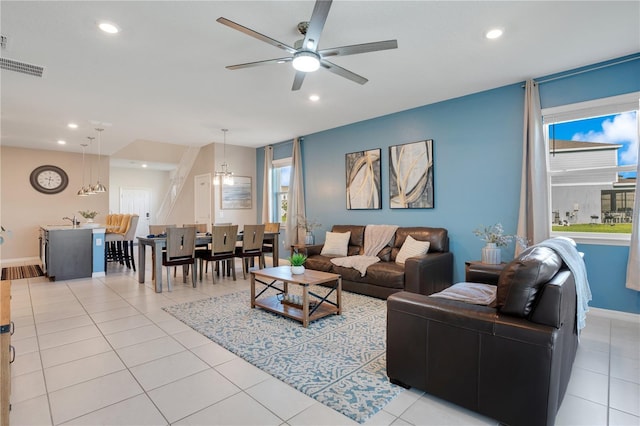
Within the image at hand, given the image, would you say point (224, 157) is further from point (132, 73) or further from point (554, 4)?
point (554, 4)

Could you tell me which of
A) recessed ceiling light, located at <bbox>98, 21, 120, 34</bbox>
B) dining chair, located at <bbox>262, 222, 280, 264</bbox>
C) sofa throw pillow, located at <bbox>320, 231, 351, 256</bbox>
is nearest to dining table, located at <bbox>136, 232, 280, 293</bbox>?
dining chair, located at <bbox>262, 222, 280, 264</bbox>

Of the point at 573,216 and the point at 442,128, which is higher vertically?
the point at 442,128

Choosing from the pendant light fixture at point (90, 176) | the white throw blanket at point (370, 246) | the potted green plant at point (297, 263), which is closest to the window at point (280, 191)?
the white throw blanket at point (370, 246)

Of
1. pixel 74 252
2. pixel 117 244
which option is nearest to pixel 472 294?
pixel 74 252

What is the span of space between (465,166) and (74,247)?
6637mm

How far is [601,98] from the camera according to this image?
350 centimetres

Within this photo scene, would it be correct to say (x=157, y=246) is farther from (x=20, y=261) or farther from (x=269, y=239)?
(x=20, y=261)

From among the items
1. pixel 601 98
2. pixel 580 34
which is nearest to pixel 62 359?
pixel 580 34

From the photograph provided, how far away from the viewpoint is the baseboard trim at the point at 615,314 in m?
3.35

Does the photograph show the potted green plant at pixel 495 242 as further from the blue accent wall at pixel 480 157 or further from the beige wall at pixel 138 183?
the beige wall at pixel 138 183

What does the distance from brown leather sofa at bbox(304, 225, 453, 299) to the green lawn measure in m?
1.35

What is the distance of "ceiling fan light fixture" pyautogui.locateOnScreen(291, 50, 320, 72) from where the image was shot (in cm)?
251

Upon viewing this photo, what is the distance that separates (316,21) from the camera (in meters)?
2.15

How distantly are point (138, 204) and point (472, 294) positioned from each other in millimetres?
11990
